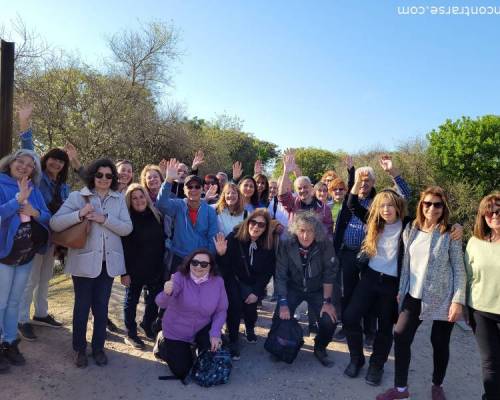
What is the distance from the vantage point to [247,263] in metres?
4.44

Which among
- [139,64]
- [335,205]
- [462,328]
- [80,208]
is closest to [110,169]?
[80,208]

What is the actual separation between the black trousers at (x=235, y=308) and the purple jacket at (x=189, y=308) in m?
0.53

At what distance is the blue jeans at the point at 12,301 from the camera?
3.57 m

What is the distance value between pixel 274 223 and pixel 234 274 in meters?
0.77

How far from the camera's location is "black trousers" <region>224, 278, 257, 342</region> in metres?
4.36

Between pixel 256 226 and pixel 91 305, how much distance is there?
195 cm

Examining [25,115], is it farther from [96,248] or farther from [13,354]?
[13,354]

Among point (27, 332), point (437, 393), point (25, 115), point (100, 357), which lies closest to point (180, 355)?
point (100, 357)

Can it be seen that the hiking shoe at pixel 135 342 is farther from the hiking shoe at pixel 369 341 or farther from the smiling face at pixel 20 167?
the hiking shoe at pixel 369 341

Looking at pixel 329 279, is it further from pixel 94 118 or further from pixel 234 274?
pixel 94 118

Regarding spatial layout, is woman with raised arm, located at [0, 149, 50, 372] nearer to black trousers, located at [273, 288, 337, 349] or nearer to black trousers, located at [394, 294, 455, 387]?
black trousers, located at [273, 288, 337, 349]

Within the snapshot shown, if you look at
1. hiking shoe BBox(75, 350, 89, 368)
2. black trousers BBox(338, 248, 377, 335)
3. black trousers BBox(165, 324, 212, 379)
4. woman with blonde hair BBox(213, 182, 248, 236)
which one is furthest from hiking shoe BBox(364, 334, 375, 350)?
hiking shoe BBox(75, 350, 89, 368)

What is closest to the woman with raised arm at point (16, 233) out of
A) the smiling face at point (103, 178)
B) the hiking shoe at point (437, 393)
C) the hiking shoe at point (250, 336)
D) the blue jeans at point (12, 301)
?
the blue jeans at point (12, 301)

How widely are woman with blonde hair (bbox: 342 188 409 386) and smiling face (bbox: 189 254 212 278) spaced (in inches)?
60.2
